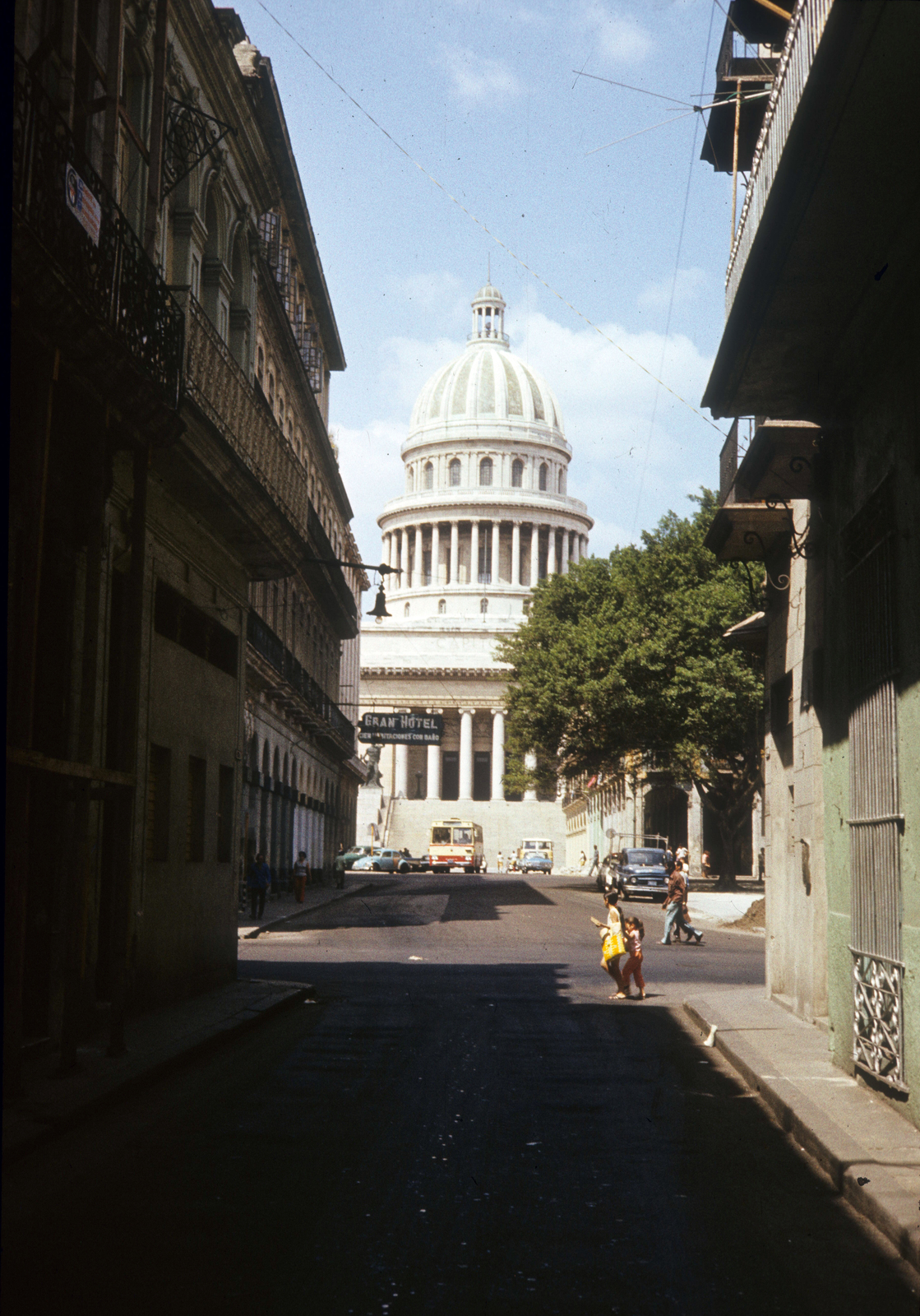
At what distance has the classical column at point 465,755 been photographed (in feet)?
386

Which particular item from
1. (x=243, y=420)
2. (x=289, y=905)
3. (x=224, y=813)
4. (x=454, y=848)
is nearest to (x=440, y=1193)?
(x=224, y=813)

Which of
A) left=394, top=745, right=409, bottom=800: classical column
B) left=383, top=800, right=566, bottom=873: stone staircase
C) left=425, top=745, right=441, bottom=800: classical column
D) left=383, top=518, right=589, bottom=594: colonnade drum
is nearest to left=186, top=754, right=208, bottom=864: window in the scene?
left=383, top=800, right=566, bottom=873: stone staircase

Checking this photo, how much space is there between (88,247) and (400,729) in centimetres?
4456

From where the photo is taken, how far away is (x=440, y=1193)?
24.0 feet

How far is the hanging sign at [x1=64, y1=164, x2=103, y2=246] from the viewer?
10.2 m

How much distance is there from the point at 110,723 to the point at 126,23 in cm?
699

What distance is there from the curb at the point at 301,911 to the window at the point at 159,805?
638cm

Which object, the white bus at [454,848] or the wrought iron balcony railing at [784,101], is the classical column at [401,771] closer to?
the white bus at [454,848]

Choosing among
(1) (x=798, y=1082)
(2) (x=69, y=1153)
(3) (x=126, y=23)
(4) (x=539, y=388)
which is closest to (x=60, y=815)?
(2) (x=69, y=1153)

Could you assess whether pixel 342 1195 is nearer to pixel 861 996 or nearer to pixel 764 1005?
pixel 861 996

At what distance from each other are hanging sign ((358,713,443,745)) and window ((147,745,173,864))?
126 feet

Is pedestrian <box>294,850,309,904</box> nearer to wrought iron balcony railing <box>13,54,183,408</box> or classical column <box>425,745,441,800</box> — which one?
wrought iron balcony railing <box>13,54,183,408</box>

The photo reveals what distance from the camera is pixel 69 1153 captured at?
8086 mm

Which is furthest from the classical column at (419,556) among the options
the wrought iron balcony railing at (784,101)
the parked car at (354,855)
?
the wrought iron balcony railing at (784,101)
